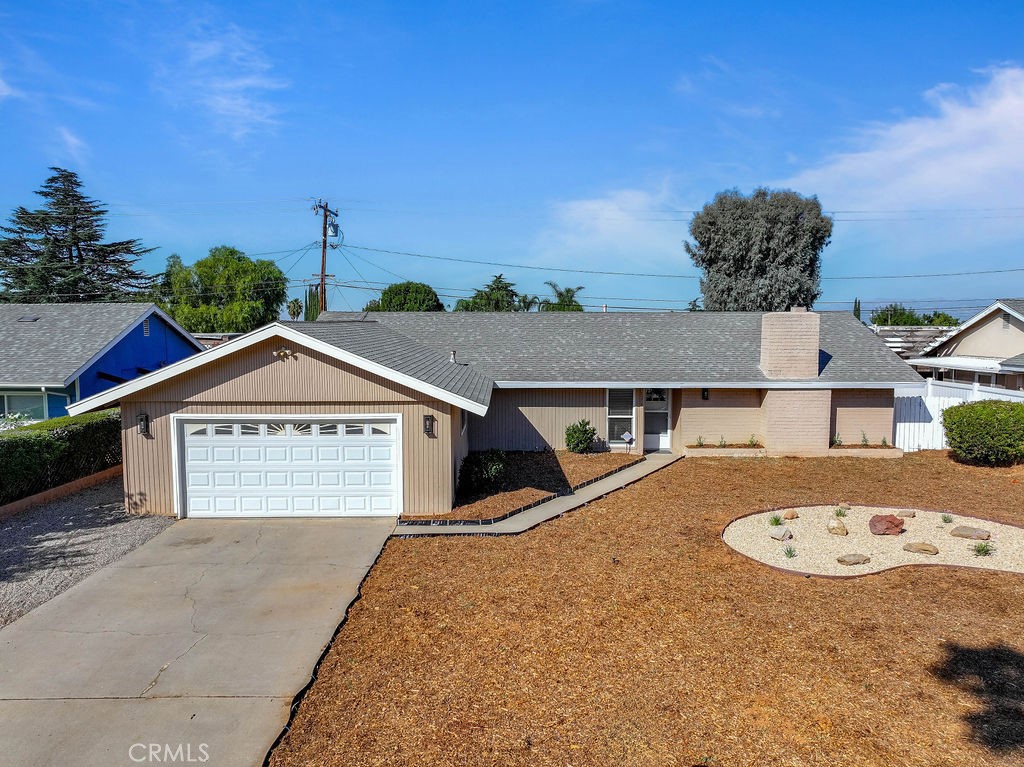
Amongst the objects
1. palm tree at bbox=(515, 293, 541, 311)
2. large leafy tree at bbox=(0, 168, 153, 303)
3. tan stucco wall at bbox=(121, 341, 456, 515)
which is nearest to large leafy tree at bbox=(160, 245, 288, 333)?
large leafy tree at bbox=(0, 168, 153, 303)

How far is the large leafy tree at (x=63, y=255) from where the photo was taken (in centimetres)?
4262

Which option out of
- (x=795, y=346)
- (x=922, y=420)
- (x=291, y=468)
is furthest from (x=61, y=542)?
(x=922, y=420)

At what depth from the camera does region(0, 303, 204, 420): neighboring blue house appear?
18578 mm

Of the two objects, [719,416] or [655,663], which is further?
[719,416]

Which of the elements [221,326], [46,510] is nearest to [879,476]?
[46,510]

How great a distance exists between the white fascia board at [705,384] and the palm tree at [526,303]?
1403 inches

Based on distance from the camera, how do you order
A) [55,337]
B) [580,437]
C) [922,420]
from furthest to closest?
[55,337]
[922,420]
[580,437]

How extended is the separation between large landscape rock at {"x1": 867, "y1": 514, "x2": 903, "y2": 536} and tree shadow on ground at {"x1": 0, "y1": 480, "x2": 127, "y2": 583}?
13010mm

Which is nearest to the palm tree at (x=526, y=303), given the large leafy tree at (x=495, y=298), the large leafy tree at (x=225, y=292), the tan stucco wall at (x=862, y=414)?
the large leafy tree at (x=495, y=298)

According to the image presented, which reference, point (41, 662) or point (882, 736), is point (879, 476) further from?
point (41, 662)

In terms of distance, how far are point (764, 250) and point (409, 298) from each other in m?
28.3

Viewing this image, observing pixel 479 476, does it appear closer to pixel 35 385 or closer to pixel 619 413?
pixel 619 413

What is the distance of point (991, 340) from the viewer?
1006 inches

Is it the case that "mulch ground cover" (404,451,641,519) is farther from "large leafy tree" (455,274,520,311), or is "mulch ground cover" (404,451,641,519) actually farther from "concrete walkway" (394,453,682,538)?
"large leafy tree" (455,274,520,311)
